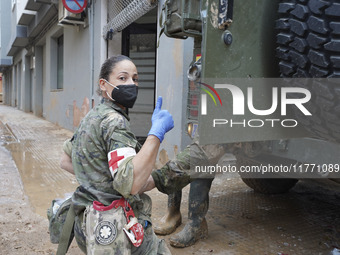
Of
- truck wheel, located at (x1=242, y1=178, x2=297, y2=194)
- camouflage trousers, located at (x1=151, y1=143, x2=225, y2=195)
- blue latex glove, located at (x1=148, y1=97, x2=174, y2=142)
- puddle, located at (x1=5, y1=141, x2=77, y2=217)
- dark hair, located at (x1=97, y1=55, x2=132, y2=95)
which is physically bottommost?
puddle, located at (x1=5, y1=141, x2=77, y2=217)

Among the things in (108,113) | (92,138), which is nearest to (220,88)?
(108,113)

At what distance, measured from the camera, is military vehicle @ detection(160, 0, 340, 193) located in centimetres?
155

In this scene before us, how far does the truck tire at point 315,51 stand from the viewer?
1491 mm

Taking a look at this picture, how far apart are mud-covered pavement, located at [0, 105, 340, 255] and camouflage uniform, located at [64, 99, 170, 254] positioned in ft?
2.81

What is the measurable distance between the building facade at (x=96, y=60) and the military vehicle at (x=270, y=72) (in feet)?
3.48

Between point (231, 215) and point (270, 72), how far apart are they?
168 cm

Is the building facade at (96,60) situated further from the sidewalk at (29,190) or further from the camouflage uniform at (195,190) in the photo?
the sidewalk at (29,190)

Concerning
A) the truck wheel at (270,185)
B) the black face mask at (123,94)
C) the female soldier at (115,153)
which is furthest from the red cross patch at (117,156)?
the truck wheel at (270,185)

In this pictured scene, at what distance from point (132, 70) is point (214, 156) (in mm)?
949

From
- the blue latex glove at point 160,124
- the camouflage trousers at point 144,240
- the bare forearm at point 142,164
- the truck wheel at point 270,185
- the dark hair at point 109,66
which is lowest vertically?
the truck wheel at point 270,185

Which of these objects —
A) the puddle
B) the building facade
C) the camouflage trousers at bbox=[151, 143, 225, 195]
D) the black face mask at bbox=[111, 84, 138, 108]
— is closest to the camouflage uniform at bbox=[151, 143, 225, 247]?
the camouflage trousers at bbox=[151, 143, 225, 195]

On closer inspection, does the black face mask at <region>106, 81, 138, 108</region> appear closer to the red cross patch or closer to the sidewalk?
the red cross patch

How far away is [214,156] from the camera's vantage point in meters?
2.34

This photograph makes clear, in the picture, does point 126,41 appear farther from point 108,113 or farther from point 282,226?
point 108,113
